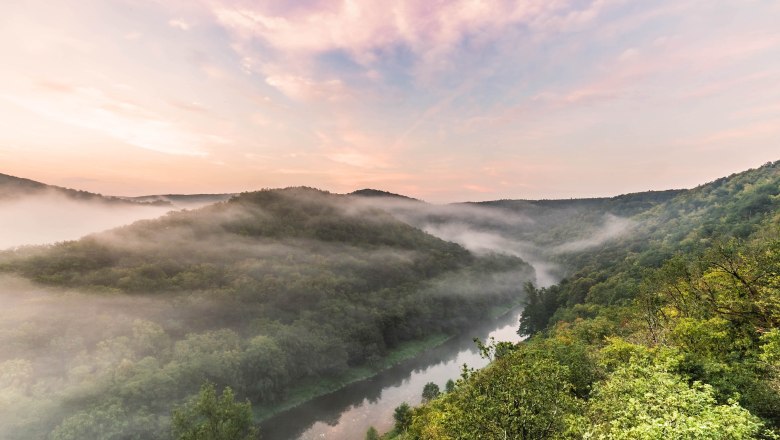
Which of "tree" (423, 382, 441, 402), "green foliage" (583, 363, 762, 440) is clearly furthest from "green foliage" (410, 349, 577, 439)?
"tree" (423, 382, 441, 402)

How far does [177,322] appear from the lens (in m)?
93.2

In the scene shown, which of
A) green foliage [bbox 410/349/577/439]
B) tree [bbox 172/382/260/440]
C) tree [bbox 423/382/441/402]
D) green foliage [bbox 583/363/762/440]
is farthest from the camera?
tree [bbox 423/382/441/402]

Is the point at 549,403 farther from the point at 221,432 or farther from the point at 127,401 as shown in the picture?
the point at 127,401

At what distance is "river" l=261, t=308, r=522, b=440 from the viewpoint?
7274cm

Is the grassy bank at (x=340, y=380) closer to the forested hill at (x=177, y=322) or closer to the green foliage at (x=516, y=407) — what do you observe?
the forested hill at (x=177, y=322)

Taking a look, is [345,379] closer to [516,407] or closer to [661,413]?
[516,407]

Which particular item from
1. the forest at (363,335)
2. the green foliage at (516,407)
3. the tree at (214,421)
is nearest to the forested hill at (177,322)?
the forest at (363,335)

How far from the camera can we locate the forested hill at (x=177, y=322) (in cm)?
6178

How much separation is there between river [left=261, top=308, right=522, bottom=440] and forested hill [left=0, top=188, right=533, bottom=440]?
6561 mm

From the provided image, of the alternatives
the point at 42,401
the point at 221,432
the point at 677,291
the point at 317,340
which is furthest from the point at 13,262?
the point at 677,291

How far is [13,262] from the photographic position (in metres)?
102

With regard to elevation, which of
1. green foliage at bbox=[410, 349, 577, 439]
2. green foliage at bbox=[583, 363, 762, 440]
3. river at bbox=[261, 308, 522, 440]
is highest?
green foliage at bbox=[583, 363, 762, 440]

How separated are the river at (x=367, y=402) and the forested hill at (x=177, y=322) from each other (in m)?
6.56

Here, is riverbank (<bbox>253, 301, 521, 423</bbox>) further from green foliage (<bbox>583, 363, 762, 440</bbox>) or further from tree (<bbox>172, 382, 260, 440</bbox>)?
green foliage (<bbox>583, 363, 762, 440</bbox>)
